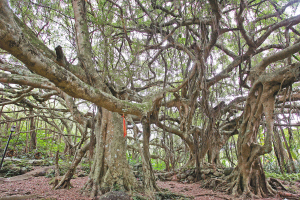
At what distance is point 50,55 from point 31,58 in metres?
1.15

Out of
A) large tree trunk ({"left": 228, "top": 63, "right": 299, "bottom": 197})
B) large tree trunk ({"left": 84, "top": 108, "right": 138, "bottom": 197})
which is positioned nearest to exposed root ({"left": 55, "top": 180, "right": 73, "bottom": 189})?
large tree trunk ({"left": 84, "top": 108, "right": 138, "bottom": 197})

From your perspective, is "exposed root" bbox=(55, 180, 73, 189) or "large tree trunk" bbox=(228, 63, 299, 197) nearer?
"large tree trunk" bbox=(228, 63, 299, 197)

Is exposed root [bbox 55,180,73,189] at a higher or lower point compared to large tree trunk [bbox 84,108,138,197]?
lower

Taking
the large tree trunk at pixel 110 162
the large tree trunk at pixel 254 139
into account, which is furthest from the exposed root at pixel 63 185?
the large tree trunk at pixel 254 139

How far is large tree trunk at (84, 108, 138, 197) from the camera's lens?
10.1 feet

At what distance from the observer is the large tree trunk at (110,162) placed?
10.1 ft

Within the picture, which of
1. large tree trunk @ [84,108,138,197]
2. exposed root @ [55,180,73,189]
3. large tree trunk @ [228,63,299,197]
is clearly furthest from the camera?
exposed root @ [55,180,73,189]

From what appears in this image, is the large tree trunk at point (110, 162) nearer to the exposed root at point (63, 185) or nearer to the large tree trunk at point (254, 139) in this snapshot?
the exposed root at point (63, 185)

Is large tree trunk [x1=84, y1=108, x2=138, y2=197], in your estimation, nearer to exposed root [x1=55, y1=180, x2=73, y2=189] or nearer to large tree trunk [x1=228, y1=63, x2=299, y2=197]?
→ exposed root [x1=55, y1=180, x2=73, y2=189]

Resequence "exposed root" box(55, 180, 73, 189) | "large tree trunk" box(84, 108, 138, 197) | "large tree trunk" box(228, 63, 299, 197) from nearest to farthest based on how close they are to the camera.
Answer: "large tree trunk" box(228, 63, 299, 197)
"large tree trunk" box(84, 108, 138, 197)
"exposed root" box(55, 180, 73, 189)

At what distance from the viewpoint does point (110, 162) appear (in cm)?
325

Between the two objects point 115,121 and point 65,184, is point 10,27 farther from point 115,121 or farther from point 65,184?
point 65,184

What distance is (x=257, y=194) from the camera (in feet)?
10.4

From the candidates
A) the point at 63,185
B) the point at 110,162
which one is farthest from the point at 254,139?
the point at 63,185
